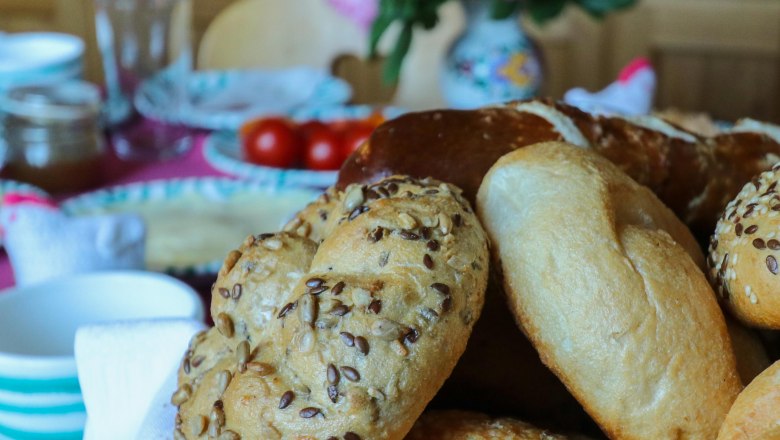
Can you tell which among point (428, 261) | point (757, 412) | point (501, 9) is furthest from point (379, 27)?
point (757, 412)

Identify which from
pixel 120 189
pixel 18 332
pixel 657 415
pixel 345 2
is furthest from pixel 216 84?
pixel 657 415

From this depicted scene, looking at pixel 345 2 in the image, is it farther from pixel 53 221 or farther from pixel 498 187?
pixel 498 187

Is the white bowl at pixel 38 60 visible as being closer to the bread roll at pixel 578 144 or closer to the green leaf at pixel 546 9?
the green leaf at pixel 546 9

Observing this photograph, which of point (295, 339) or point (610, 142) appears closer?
point (295, 339)

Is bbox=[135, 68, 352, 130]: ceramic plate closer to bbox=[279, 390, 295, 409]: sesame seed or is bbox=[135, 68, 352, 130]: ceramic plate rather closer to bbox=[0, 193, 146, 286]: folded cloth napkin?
bbox=[0, 193, 146, 286]: folded cloth napkin

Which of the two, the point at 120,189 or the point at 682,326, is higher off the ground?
the point at 682,326

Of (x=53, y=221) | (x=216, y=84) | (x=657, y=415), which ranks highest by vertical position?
(x=657, y=415)
